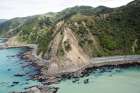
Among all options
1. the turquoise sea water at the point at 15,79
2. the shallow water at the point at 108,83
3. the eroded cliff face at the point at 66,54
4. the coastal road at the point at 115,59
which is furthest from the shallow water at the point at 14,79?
the coastal road at the point at 115,59

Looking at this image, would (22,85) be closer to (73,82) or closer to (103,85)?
(73,82)

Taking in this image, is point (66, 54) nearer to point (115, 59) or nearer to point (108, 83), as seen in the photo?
point (115, 59)

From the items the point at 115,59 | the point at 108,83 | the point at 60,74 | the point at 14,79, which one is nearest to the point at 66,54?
the point at 60,74

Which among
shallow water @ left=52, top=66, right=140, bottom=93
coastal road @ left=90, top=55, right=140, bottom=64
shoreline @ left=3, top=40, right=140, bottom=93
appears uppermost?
coastal road @ left=90, top=55, right=140, bottom=64

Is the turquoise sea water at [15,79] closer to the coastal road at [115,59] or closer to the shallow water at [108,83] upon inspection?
the shallow water at [108,83]

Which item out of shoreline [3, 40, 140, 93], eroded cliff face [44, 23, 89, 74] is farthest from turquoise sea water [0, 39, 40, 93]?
eroded cliff face [44, 23, 89, 74]

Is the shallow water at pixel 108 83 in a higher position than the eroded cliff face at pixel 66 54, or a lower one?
lower

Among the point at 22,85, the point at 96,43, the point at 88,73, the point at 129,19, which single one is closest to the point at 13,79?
the point at 22,85

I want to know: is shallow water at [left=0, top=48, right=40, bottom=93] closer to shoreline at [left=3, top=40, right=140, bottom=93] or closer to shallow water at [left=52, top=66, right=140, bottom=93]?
shoreline at [left=3, top=40, right=140, bottom=93]
